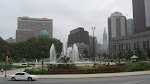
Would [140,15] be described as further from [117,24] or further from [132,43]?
[117,24]

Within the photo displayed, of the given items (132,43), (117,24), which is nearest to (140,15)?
(132,43)

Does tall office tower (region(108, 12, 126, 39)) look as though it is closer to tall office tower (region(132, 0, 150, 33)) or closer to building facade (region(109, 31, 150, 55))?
building facade (region(109, 31, 150, 55))

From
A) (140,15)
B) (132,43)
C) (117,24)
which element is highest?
(117,24)

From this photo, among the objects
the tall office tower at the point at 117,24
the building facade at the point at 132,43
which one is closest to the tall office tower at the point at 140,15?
the building facade at the point at 132,43

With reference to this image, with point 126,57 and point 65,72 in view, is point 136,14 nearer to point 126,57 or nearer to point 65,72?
point 126,57

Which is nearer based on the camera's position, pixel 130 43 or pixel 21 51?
pixel 21 51

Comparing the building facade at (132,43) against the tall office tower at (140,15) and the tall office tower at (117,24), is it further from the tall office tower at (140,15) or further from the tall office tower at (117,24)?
the tall office tower at (117,24)

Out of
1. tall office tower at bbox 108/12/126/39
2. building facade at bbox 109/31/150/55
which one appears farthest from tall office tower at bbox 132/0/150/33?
tall office tower at bbox 108/12/126/39

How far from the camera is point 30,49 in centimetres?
9694

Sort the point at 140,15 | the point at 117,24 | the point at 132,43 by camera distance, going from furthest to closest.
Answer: the point at 117,24
the point at 132,43
the point at 140,15

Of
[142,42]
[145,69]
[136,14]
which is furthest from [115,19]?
[145,69]

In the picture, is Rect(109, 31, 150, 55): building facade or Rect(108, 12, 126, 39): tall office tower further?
Rect(108, 12, 126, 39): tall office tower

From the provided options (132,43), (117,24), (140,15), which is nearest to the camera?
(140,15)

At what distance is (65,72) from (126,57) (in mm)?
58746
